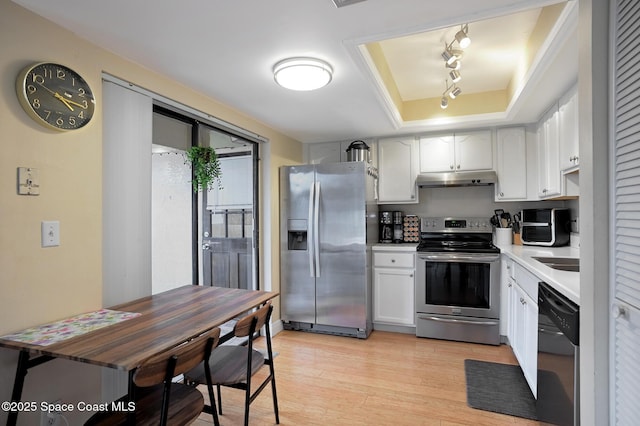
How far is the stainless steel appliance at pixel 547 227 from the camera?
3.01 meters

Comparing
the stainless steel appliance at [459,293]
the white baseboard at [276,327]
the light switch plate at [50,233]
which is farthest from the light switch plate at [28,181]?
the stainless steel appliance at [459,293]

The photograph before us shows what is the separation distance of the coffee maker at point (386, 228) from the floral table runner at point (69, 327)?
2974 millimetres

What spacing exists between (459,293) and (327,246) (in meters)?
1.46

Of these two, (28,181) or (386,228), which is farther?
(386,228)

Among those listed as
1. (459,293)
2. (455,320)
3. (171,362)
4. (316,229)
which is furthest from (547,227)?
(171,362)

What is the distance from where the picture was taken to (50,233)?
1500 millimetres

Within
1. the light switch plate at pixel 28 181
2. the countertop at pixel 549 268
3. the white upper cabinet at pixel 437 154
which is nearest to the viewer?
the light switch plate at pixel 28 181

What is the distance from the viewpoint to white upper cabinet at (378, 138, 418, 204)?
3752 mm

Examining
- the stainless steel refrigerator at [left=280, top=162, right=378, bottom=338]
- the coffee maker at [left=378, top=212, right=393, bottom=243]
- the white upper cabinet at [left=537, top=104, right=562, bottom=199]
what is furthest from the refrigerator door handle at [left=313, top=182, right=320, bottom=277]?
the white upper cabinet at [left=537, top=104, right=562, bottom=199]

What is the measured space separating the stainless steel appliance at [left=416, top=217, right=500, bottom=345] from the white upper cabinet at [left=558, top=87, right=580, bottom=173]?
107 centimetres

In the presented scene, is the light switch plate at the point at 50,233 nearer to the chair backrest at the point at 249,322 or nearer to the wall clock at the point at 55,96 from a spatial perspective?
the wall clock at the point at 55,96

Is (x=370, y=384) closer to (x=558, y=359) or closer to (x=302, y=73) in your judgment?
(x=558, y=359)

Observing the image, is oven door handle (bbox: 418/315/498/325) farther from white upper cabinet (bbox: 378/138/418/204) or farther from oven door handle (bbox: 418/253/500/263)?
white upper cabinet (bbox: 378/138/418/204)

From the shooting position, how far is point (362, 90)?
7.96 feet
